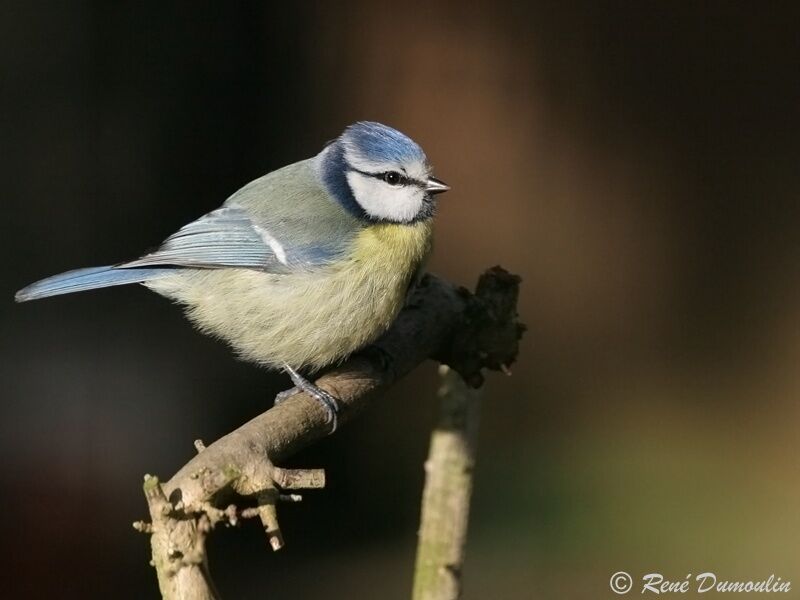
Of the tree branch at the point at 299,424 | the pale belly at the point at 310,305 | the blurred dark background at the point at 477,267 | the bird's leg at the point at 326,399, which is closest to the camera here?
the tree branch at the point at 299,424

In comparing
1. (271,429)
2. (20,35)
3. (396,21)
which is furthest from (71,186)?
(271,429)

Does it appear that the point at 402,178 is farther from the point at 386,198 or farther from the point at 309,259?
the point at 309,259

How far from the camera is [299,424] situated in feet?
3.84

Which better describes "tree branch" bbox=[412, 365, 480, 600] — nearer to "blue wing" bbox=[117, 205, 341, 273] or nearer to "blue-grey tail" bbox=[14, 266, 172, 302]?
"blue wing" bbox=[117, 205, 341, 273]

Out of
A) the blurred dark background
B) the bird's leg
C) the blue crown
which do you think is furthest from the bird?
the blurred dark background

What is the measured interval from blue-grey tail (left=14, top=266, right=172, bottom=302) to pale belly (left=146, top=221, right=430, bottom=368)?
101 millimetres

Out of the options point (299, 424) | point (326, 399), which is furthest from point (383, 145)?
point (299, 424)

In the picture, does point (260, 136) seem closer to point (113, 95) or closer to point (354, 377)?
point (113, 95)

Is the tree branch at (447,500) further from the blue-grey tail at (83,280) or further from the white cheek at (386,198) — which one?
the blue-grey tail at (83,280)

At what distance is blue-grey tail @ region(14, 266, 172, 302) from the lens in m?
1.59

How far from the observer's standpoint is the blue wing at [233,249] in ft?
5.14

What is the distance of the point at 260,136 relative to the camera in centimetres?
262

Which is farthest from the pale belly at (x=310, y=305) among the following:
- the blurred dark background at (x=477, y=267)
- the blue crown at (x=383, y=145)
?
the blurred dark background at (x=477, y=267)

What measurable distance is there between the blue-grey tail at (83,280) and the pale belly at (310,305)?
101mm
